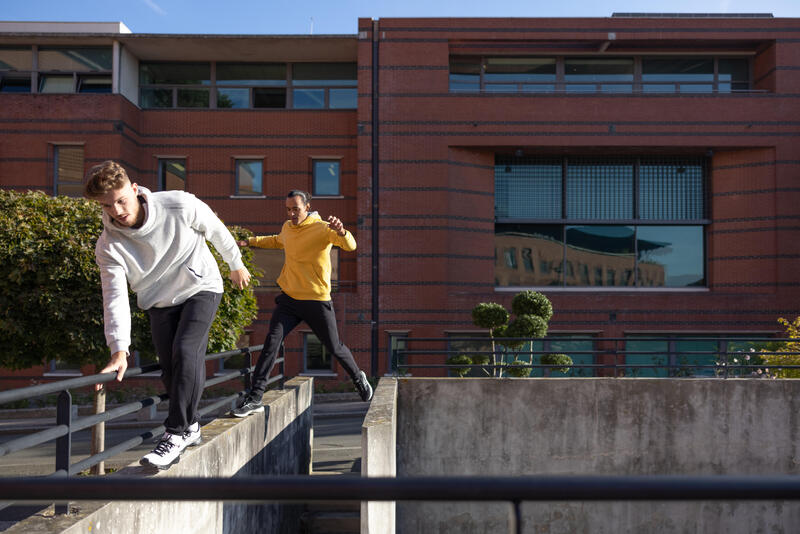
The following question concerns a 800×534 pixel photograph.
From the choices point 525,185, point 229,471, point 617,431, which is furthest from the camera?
point 525,185

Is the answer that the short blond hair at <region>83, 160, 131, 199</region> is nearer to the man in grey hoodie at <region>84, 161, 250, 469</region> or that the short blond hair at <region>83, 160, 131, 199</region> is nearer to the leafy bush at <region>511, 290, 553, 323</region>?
the man in grey hoodie at <region>84, 161, 250, 469</region>

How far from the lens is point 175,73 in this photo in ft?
74.5

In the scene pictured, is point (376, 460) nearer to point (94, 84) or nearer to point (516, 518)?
point (516, 518)

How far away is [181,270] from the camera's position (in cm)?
384

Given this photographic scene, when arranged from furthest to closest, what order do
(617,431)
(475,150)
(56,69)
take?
1. (56,69)
2. (475,150)
3. (617,431)

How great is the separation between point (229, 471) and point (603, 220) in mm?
19256

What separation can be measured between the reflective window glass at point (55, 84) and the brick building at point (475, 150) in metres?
0.06

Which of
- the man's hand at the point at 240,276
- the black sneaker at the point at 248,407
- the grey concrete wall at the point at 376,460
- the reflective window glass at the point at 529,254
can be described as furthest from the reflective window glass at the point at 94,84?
the man's hand at the point at 240,276

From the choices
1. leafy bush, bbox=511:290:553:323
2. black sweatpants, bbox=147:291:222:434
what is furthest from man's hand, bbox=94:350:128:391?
leafy bush, bbox=511:290:553:323

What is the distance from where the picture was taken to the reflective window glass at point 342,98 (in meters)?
22.4

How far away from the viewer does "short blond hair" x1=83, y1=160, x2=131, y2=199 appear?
324 cm

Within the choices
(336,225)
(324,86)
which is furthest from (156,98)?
(336,225)

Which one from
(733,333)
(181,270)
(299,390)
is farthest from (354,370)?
(733,333)

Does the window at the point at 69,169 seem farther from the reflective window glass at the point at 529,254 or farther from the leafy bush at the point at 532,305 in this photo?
the leafy bush at the point at 532,305
